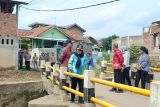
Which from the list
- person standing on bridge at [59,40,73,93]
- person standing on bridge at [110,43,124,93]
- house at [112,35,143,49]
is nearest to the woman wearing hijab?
person standing on bridge at [59,40,73,93]

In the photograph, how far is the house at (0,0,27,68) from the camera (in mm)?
25641

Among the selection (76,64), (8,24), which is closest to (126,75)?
(76,64)

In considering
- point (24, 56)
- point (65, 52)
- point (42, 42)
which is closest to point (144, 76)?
point (65, 52)

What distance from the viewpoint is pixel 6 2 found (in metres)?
27.2

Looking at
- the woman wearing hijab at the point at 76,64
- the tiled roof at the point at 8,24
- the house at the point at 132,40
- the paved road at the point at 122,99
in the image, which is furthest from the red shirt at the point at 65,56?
the house at the point at 132,40

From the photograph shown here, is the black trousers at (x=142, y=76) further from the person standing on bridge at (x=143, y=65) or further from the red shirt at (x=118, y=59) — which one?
the red shirt at (x=118, y=59)

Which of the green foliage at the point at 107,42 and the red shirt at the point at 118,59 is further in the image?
the green foliage at the point at 107,42

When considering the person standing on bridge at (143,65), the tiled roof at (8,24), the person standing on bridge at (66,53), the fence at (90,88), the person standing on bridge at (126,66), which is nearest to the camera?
the fence at (90,88)

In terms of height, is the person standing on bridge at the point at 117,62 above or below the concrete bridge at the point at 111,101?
above

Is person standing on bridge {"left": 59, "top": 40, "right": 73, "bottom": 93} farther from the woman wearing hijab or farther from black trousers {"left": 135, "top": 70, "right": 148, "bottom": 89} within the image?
black trousers {"left": 135, "top": 70, "right": 148, "bottom": 89}

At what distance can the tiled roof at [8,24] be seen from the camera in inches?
1032

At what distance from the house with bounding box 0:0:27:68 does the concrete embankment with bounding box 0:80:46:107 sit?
467 inches

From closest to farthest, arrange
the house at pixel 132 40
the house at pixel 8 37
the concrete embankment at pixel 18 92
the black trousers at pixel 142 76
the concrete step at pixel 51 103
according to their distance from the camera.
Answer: the concrete step at pixel 51 103, the black trousers at pixel 142 76, the concrete embankment at pixel 18 92, the house at pixel 8 37, the house at pixel 132 40

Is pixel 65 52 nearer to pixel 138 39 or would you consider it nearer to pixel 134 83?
pixel 134 83
